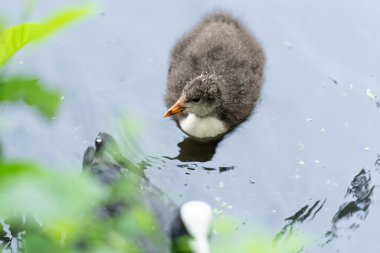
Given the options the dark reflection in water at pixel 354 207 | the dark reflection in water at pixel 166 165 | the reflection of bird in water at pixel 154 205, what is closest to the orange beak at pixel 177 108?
the dark reflection in water at pixel 166 165

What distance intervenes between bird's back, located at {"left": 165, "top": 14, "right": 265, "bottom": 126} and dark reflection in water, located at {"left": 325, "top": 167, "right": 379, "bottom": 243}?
33.3 inches

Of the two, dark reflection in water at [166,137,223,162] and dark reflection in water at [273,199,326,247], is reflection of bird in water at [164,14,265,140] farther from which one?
dark reflection in water at [273,199,326,247]

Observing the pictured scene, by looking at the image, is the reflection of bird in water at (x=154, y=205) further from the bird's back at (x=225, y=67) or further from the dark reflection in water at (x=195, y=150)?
the bird's back at (x=225, y=67)

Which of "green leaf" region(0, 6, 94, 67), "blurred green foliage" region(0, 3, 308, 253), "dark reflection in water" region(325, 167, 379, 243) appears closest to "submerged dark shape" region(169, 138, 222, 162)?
"dark reflection in water" region(325, 167, 379, 243)

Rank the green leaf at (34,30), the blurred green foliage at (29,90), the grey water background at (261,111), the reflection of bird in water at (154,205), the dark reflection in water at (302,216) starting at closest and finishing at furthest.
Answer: the green leaf at (34,30) < the blurred green foliage at (29,90) < the reflection of bird in water at (154,205) < the dark reflection in water at (302,216) < the grey water background at (261,111)

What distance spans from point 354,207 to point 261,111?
98 centimetres

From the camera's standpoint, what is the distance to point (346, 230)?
4.11 m

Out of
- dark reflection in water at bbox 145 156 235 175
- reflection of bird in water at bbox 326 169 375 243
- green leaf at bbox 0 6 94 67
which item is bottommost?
dark reflection in water at bbox 145 156 235 175

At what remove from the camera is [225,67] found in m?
4.59

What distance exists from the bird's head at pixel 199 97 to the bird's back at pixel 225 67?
0.21ft

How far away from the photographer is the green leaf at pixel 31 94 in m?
1.39

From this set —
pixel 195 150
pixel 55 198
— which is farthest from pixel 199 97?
pixel 55 198

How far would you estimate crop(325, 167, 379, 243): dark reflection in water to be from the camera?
13.5ft

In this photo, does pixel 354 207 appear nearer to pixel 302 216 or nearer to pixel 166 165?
pixel 302 216
